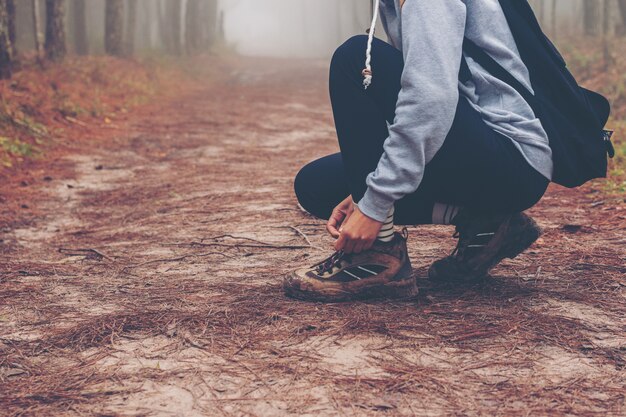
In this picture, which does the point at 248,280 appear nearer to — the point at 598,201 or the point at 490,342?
the point at 490,342

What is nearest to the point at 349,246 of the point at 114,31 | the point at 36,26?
the point at 36,26

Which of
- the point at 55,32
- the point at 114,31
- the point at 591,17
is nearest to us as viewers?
the point at 55,32

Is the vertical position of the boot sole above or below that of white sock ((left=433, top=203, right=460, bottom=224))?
below

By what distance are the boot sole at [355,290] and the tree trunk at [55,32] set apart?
31.6 feet

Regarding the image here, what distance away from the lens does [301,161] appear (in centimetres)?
644

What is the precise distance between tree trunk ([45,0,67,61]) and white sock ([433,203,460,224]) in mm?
9745

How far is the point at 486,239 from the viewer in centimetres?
269

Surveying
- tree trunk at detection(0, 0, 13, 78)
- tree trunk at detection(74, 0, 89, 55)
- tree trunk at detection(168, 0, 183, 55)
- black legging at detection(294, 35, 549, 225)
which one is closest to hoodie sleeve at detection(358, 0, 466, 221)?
black legging at detection(294, 35, 549, 225)

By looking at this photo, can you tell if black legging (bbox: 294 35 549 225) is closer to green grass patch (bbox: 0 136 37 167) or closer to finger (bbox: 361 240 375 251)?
finger (bbox: 361 240 375 251)

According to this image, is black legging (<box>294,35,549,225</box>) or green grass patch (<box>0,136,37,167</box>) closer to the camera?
black legging (<box>294,35,549,225</box>)

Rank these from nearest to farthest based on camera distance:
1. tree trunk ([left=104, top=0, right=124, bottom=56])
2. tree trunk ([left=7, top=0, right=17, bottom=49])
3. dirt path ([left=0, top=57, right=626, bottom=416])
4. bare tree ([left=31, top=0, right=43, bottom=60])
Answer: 1. dirt path ([left=0, top=57, right=626, bottom=416])
2. tree trunk ([left=7, top=0, right=17, bottom=49])
3. bare tree ([left=31, top=0, right=43, bottom=60])
4. tree trunk ([left=104, top=0, right=124, bottom=56])

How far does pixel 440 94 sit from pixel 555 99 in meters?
0.48

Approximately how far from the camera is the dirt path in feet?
5.84

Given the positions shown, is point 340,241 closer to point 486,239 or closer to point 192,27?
point 486,239
